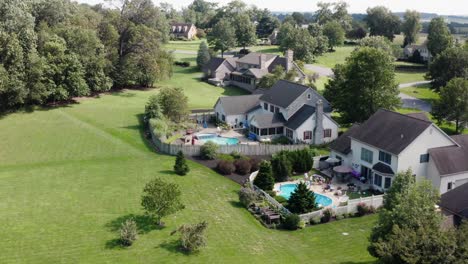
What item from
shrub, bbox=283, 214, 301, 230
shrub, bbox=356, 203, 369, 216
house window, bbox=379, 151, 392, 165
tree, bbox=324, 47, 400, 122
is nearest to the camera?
shrub, bbox=283, 214, 301, 230

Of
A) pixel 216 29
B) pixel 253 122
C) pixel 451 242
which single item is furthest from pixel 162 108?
pixel 216 29

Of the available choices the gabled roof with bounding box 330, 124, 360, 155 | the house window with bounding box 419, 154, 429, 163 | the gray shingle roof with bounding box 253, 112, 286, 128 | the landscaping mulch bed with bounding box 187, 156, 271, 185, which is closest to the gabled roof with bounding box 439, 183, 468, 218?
the house window with bounding box 419, 154, 429, 163

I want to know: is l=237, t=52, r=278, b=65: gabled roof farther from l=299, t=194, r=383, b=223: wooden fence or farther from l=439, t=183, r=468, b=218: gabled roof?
l=439, t=183, r=468, b=218: gabled roof

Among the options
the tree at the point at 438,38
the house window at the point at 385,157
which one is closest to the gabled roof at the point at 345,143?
the house window at the point at 385,157

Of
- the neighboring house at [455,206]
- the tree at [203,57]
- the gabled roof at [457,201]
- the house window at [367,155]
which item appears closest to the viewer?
the neighboring house at [455,206]

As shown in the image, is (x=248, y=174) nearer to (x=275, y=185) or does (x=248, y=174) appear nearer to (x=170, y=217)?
(x=275, y=185)

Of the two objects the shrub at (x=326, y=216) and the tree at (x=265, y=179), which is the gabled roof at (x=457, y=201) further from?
the tree at (x=265, y=179)

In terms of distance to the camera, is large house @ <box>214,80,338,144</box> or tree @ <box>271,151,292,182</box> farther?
large house @ <box>214,80,338,144</box>
